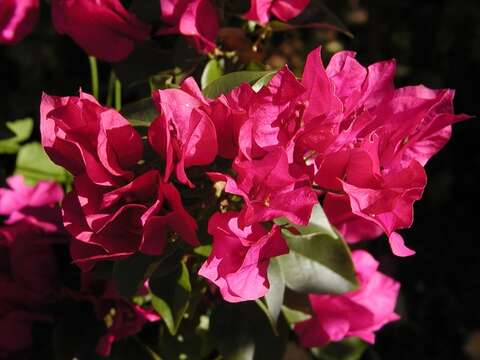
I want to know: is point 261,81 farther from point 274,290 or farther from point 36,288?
point 36,288

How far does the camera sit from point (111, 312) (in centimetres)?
85

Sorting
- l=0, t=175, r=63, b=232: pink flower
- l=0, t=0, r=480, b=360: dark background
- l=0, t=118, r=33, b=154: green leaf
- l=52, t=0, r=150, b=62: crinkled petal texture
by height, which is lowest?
l=0, t=0, r=480, b=360: dark background

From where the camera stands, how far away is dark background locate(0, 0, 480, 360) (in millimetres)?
1603

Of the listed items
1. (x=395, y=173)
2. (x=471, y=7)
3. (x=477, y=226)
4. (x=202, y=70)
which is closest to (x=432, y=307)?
(x=477, y=226)

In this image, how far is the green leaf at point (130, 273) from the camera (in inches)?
26.3

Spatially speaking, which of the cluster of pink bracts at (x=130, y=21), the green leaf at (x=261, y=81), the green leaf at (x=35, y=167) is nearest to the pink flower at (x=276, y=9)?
the cluster of pink bracts at (x=130, y=21)

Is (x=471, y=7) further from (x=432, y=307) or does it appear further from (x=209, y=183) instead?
(x=209, y=183)

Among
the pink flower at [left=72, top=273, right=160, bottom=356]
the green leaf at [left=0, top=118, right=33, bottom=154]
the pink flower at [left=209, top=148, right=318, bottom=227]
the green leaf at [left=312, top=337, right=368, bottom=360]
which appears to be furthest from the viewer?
the green leaf at [left=0, top=118, right=33, bottom=154]

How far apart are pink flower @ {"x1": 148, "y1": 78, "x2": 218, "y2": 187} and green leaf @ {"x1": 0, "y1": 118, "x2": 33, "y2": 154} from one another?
523 mm

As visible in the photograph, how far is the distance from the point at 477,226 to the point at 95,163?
154 cm

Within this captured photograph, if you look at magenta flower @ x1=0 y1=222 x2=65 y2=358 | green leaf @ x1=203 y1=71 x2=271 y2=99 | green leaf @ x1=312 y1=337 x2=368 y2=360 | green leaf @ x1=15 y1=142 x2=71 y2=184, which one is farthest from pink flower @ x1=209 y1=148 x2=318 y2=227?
green leaf @ x1=15 y1=142 x2=71 y2=184

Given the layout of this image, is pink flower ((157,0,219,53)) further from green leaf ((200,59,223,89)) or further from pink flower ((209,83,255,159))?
pink flower ((209,83,255,159))

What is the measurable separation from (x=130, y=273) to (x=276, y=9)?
11.5 inches

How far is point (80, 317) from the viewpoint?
85 centimetres
